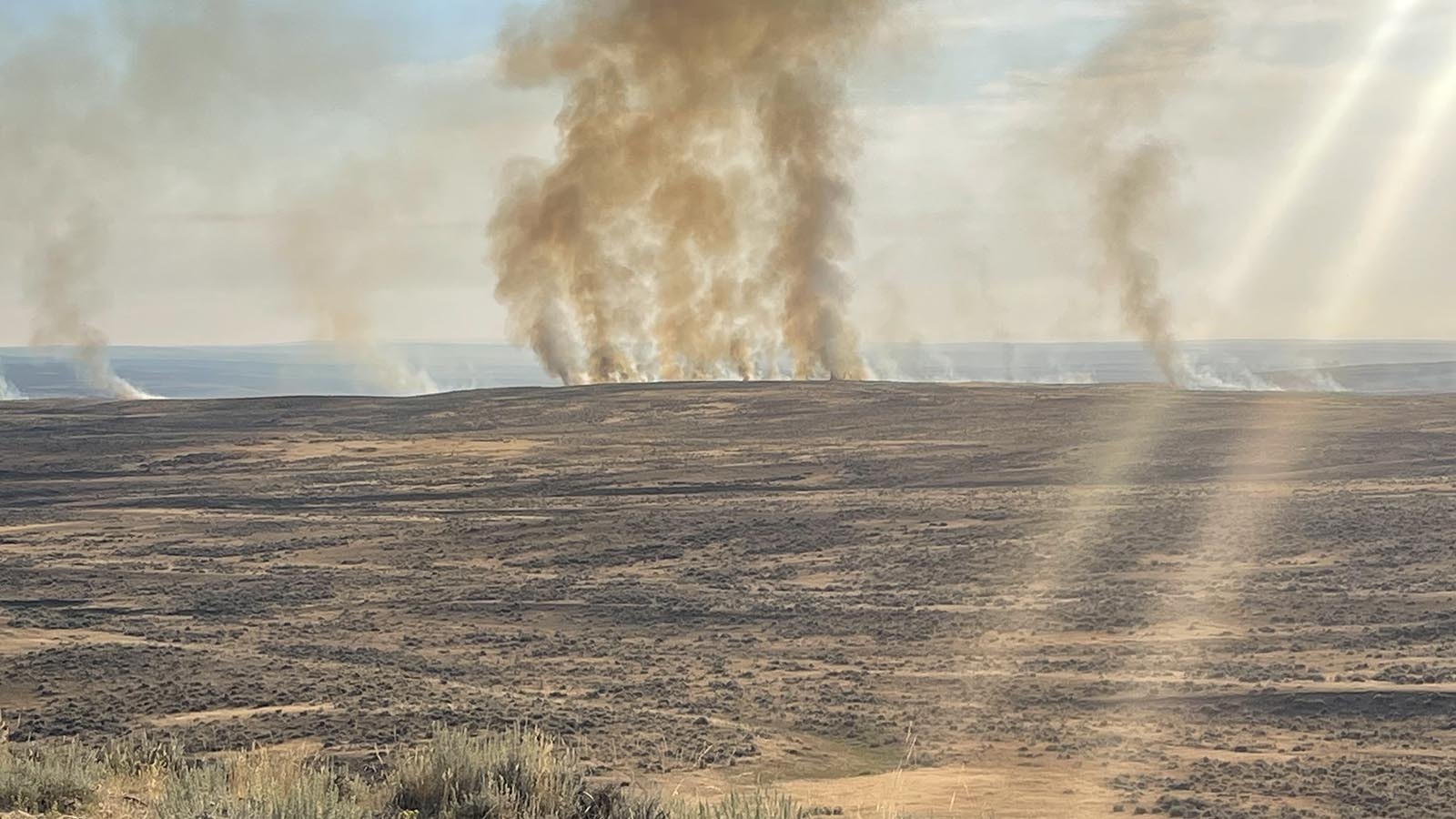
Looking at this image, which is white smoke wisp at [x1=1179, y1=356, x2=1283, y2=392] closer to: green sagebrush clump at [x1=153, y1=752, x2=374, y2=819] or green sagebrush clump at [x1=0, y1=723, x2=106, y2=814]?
green sagebrush clump at [x1=153, y1=752, x2=374, y2=819]

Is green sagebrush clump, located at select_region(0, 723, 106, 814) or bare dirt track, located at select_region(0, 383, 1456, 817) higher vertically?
green sagebrush clump, located at select_region(0, 723, 106, 814)

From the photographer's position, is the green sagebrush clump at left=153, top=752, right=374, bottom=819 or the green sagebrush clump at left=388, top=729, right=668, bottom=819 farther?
the green sagebrush clump at left=388, top=729, right=668, bottom=819

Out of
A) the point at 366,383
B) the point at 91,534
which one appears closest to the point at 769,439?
the point at 91,534

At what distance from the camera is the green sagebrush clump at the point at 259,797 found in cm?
705

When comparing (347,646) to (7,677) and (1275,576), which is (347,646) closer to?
(7,677)

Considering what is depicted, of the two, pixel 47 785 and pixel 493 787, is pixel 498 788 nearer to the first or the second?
pixel 493 787

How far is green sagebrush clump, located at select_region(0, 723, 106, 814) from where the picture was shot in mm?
8242

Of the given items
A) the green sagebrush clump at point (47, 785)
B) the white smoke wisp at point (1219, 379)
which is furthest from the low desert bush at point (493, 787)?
the white smoke wisp at point (1219, 379)

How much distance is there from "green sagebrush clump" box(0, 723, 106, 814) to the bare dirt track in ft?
14.2

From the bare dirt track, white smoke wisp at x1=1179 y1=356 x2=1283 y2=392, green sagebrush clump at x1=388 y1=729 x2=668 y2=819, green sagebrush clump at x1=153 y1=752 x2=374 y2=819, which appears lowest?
the bare dirt track

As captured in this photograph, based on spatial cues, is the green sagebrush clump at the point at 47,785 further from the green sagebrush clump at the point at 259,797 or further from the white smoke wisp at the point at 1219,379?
the white smoke wisp at the point at 1219,379

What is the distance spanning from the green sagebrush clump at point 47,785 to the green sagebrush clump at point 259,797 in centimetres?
45

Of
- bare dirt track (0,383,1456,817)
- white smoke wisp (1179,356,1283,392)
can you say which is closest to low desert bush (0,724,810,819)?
bare dirt track (0,383,1456,817)

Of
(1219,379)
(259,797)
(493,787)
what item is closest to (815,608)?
(493,787)
